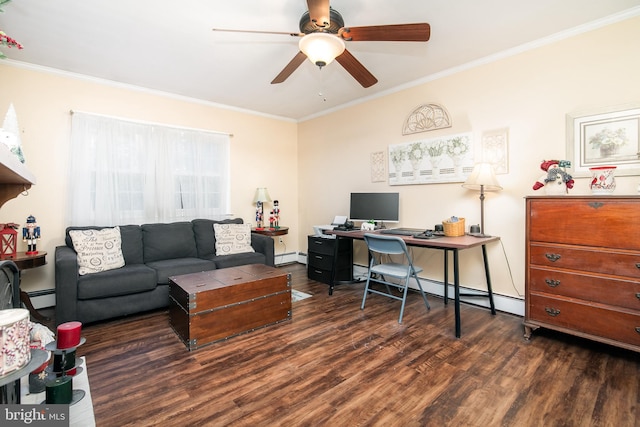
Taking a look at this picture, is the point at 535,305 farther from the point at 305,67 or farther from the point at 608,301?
the point at 305,67

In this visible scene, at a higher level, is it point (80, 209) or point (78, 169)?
point (78, 169)

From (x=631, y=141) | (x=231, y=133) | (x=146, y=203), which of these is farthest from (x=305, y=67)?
(x=631, y=141)

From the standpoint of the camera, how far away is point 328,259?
13.2 feet

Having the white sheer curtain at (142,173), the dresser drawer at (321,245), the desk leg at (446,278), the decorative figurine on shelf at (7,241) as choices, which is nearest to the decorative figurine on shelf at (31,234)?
the decorative figurine on shelf at (7,241)

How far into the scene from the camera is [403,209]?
3.82m

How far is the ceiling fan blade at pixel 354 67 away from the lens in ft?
7.53

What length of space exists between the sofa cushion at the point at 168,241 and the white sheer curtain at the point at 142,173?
0.34m

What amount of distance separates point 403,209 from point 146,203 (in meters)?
3.26

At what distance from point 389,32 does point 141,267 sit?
10.1ft

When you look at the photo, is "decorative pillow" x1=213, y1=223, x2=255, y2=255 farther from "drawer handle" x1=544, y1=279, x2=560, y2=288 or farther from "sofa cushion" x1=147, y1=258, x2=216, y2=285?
"drawer handle" x1=544, y1=279, x2=560, y2=288

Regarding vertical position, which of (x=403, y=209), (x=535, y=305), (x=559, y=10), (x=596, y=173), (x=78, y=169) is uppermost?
(x=559, y=10)

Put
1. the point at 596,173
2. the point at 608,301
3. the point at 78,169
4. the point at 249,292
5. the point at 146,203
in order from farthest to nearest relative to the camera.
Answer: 1. the point at 146,203
2. the point at 78,169
3. the point at 249,292
4. the point at 596,173
5. the point at 608,301

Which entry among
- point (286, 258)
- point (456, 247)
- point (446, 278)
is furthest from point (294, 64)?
point (286, 258)

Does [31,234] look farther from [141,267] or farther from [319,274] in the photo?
[319,274]
